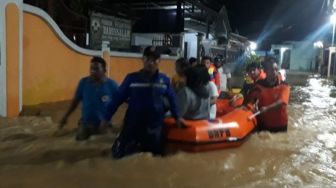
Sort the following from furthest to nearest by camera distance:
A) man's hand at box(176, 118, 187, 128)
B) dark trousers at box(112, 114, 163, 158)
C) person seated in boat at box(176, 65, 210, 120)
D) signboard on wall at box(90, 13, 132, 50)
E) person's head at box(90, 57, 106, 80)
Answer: signboard on wall at box(90, 13, 132, 50), person seated in boat at box(176, 65, 210, 120), person's head at box(90, 57, 106, 80), man's hand at box(176, 118, 187, 128), dark trousers at box(112, 114, 163, 158)

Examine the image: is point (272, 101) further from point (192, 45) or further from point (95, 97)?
point (192, 45)

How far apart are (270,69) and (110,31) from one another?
25.3 ft

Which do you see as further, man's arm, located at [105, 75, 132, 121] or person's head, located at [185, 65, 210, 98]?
person's head, located at [185, 65, 210, 98]

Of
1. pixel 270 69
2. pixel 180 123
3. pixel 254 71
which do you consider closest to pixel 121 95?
pixel 180 123

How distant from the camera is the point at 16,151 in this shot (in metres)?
5.55

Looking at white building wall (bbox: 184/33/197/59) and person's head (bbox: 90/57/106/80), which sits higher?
white building wall (bbox: 184/33/197/59)

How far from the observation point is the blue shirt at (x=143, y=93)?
453 cm

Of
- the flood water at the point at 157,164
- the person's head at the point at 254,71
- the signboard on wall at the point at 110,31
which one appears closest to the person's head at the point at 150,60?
the flood water at the point at 157,164

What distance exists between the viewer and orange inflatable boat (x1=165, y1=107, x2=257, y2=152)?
5.19 m

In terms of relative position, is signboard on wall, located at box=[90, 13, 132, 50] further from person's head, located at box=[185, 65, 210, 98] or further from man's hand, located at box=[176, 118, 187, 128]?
man's hand, located at box=[176, 118, 187, 128]

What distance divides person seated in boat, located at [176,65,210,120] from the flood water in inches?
21.8

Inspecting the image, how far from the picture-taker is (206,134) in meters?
5.33

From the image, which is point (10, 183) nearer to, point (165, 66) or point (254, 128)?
point (254, 128)

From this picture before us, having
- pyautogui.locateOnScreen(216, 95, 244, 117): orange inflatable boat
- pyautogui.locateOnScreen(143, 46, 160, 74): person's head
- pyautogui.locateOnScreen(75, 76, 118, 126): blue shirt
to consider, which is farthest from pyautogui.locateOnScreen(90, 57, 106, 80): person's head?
pyautogui.locateOnScreen(216, 95, 244, 117): orange inflatable boat
